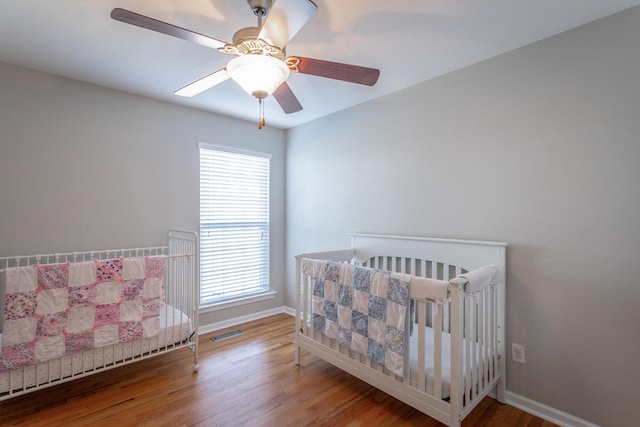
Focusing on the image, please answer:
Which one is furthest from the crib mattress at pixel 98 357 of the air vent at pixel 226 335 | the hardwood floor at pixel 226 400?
the air vent at pixel 226 335

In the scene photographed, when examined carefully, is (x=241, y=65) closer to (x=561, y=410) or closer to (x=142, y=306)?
(x=142, y=306)

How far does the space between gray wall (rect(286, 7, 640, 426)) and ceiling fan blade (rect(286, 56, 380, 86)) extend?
1046 mm

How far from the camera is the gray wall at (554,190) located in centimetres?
169

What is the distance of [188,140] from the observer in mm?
3186

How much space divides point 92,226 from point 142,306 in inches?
38.0

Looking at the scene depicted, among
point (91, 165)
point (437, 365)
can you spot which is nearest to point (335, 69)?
point (437, 365)

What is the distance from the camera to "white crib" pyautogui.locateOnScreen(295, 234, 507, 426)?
1638 mm

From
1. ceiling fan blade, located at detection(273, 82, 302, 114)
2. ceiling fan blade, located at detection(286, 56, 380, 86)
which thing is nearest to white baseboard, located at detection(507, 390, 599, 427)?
ceiling fan blade, located at detection(286, 56, 380, 86)

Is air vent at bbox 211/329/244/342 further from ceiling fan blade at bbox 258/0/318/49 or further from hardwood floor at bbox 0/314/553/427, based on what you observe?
ceiling fan blade at bbox 258/0/318/49

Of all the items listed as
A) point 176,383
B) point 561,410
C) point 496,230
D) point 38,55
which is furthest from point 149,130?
point 561,410

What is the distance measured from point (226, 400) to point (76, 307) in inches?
45.0

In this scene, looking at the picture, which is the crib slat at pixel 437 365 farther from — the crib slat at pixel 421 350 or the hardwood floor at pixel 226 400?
the hardwood floor at pixel 226 400

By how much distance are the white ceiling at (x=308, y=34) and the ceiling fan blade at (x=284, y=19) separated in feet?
1.33

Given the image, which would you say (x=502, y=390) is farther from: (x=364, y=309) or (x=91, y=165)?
(x=91, y=165)
